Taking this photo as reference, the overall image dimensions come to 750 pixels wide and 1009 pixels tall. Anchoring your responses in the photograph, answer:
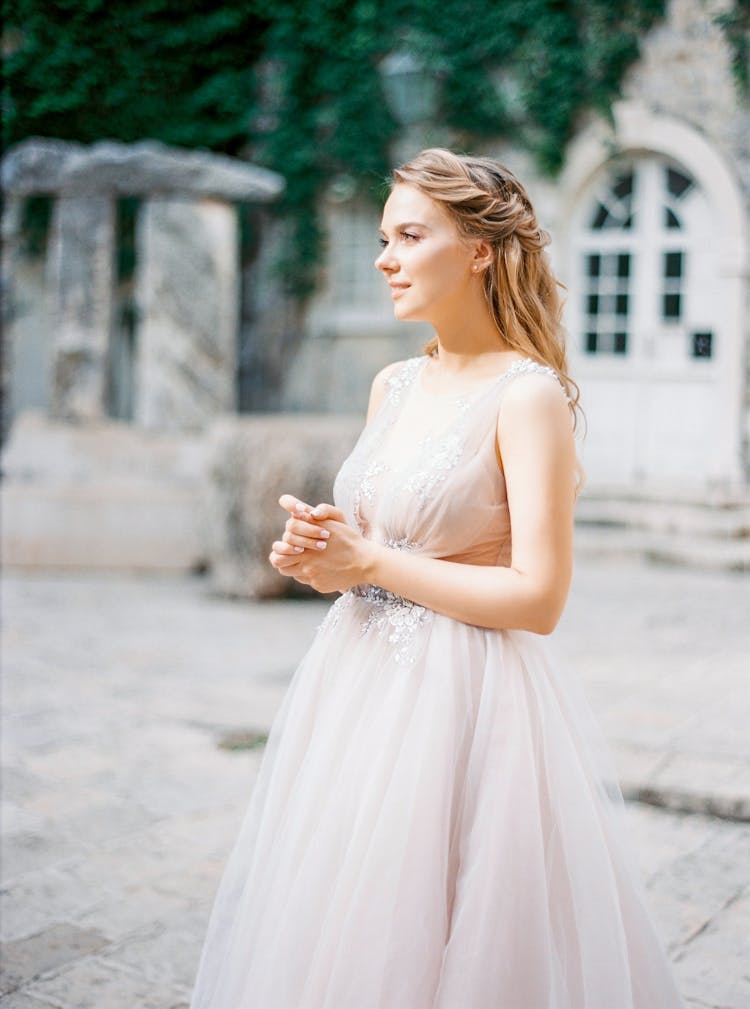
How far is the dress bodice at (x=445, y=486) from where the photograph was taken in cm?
180

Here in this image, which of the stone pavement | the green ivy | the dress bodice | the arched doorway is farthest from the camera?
the arched doorway

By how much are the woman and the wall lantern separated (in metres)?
10.4

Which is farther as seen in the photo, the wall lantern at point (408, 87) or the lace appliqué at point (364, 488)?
the wall lantern at point (408, 87)

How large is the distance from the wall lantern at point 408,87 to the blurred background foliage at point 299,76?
0.26ft

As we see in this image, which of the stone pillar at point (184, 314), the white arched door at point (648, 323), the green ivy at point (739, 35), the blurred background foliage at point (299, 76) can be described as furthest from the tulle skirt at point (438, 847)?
the blurred background foliage at point (299, 76)

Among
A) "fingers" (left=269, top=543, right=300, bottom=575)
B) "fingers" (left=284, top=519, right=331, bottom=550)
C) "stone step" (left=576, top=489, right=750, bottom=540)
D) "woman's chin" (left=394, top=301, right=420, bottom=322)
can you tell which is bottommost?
"stone step" (left=576, top=489, right=750, bottom=540)

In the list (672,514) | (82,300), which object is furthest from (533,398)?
(672,514)

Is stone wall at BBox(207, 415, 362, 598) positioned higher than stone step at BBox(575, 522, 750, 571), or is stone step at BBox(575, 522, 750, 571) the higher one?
stone wall at BBox(207, 415, 362, 598)

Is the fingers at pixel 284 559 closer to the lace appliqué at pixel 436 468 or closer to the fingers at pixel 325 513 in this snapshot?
the fingers at pixel 325 513

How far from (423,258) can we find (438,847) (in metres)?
0.91

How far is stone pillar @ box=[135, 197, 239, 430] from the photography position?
852cm

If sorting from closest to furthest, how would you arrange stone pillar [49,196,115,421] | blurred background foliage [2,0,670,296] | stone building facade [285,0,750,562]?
stone pillar [49,196,115,421], stone building facade [285,0,750,562], blurred background foliage [2,0,670,296]

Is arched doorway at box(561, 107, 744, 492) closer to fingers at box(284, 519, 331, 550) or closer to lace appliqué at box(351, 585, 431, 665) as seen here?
lace appliqué at box(351, 585, 431, 665)

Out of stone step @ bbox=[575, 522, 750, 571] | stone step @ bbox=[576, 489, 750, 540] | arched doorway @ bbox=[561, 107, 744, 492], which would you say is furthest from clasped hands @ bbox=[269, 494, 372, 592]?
arched doorway @ bbox=[561, 107, 744, 492]
